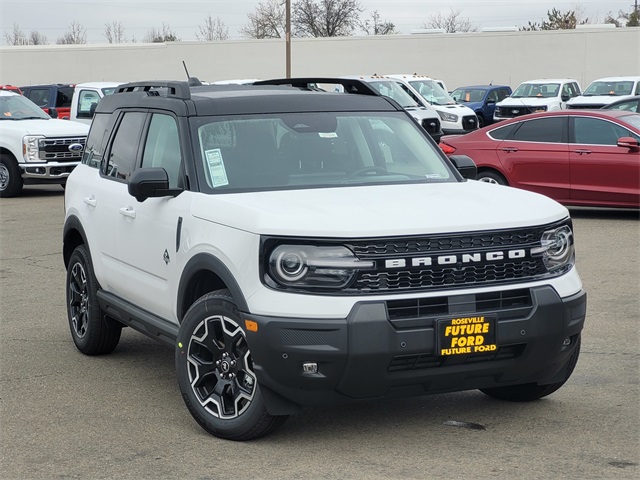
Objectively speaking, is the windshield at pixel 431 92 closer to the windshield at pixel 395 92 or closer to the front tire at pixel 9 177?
the windshield at pixel 395 92

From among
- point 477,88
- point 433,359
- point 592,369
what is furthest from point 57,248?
point 477,88

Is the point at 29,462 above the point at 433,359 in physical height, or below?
below

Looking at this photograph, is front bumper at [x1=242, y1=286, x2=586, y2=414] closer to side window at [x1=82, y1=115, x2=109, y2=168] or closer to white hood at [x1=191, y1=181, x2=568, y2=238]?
white hood at [x1=191, y1=181, x2=568, y2=238]

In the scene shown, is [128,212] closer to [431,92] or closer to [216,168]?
[216,168]

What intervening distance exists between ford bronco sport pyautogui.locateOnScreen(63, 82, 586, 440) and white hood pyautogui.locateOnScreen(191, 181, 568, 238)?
0.04 feet

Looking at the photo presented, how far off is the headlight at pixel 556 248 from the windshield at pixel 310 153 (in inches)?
42.8

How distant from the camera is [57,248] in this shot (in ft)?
42.8

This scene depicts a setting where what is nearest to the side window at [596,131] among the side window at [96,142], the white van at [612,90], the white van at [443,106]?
the side window at [96,142]

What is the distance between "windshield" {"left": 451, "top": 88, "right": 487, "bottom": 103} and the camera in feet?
128

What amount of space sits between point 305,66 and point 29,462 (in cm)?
5148

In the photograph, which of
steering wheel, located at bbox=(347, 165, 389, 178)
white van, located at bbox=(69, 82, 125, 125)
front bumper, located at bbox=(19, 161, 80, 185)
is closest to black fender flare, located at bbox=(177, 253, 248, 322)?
steering wheel, located at bbox=(347, 165, 389, 178)

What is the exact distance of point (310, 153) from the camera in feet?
20.3

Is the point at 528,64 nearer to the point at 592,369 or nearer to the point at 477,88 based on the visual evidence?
the point at 477,88

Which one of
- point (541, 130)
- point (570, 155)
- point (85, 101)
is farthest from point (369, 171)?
point (85, 101)
